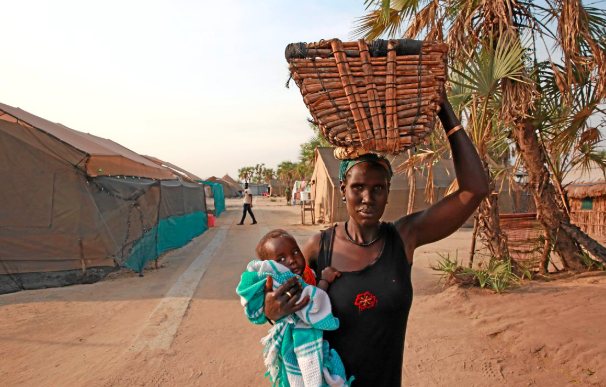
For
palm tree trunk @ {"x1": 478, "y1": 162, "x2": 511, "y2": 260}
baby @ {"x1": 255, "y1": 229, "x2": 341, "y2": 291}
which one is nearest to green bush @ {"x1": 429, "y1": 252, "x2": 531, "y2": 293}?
palm tree trunk @ {"x1": 478, "y1": 162, "x2": 511, "y2": 260}

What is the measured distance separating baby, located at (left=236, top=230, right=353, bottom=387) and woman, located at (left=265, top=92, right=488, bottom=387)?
42 mm

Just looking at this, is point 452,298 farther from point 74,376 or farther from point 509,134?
point 74,376

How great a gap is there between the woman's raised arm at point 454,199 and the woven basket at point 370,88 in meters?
0.25

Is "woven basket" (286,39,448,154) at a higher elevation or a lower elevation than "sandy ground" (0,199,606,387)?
higher

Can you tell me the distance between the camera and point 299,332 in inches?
59.9

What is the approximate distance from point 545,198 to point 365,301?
594 centimetres

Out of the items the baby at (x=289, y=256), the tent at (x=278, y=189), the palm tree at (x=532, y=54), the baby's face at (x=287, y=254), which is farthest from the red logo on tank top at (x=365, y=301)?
the tent at (x=278, y=189)

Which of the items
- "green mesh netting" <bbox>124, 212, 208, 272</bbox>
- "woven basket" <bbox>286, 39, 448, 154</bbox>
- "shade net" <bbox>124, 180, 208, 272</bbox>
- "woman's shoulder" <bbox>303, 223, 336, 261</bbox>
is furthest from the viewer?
"shade net" <bbox>124, 180, 208, 272</bbox>

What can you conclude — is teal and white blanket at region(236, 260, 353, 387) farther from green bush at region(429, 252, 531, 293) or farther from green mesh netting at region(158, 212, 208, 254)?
green mesh netting at region(158, 212, 208, 254)

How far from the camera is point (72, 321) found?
5.26 m

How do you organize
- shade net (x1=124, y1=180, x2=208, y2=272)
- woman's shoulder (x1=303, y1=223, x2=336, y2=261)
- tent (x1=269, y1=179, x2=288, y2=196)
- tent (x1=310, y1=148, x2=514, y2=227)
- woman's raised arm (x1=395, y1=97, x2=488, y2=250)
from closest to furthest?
woman's raised arm (x1=395, y1=97, x2=488, y2=250) → woman's shoulder (x1=303, y1=223, x2=336, y2=261) → shade net (x1=124, y1=180, x2=208, y2=272) → tent (x1=310, y1=148, x2=514, y2=227) → tent (x1=269, y1=179, x2=288, y2=196)

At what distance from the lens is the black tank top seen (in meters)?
1.54

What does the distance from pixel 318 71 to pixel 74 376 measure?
13.1 ft

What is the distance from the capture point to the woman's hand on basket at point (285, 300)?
1.47m
